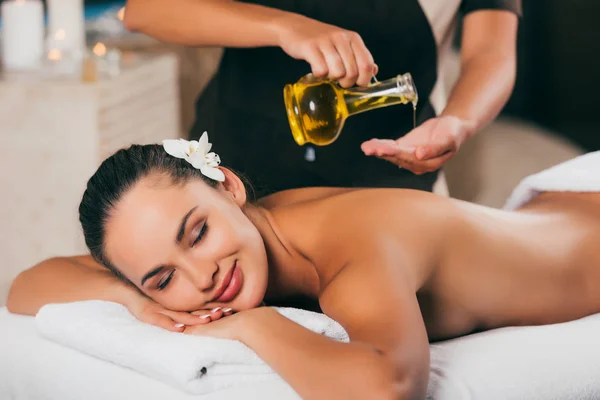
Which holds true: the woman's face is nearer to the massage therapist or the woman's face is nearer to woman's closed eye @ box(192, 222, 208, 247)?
woman's closed eye @ box(192, 222, 208, 247)

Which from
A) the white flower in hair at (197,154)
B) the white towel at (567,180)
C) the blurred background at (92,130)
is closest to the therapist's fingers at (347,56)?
the white flower in hair at (197,154)

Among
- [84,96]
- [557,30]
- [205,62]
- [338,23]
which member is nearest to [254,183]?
[338,23]

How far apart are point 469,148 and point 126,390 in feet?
9.41

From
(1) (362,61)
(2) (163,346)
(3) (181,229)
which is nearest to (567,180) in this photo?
(1) (362,61)

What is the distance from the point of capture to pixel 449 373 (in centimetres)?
130

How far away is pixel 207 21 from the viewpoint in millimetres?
1727

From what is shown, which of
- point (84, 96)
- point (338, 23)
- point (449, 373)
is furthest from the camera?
point (84, 96)

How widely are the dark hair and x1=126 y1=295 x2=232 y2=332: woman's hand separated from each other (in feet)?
0.25

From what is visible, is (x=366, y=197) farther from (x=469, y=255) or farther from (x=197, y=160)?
(x=197, y=160)

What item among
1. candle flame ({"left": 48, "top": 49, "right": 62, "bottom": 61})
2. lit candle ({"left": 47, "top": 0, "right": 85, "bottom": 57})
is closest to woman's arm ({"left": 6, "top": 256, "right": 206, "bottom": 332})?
candle flame ({"left": 48, "top": 49, "right": 62, "bottom": 61})

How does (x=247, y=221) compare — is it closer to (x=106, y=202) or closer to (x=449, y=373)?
(x=106, y=202)

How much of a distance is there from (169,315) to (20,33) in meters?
1.96

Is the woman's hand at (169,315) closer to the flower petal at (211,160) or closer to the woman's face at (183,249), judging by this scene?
the woman's face at (183,249)

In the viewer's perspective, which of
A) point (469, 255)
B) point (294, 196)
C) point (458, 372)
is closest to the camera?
point (458, 372)
